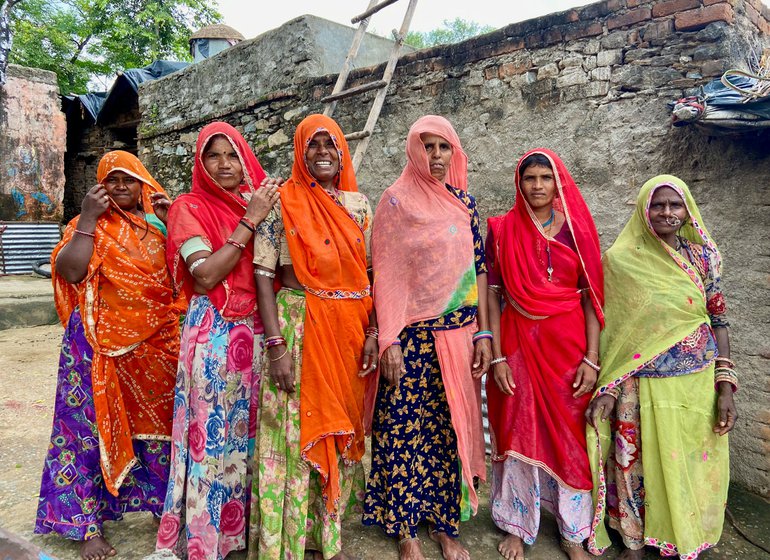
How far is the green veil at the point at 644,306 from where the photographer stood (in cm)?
225

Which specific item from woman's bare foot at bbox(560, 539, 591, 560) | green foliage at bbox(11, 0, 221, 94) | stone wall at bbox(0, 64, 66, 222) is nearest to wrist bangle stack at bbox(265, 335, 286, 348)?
woman's bare foot at bbox(560, 539, 591, 560)

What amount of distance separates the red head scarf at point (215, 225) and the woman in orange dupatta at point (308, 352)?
3.9 inches

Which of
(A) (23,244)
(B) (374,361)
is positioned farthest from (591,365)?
(A) (23,244)

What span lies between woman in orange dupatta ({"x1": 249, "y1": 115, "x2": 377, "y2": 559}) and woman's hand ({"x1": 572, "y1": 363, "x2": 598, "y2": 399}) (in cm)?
93

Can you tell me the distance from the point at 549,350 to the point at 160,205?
1.92 meters

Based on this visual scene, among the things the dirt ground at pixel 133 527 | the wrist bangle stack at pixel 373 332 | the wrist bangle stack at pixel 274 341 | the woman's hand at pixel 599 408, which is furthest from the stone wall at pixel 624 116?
the wrist bangle stack at pixel 274 341

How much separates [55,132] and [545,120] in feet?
36.6

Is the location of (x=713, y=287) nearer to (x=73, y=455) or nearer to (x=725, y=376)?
(x=725, y=376)

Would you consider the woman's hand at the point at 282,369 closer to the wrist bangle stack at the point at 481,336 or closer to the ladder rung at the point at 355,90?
the wrist bangle stack at the point at 481,336

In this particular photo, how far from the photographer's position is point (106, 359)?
2.28 m

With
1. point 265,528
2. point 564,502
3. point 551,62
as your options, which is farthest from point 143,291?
point 551,62

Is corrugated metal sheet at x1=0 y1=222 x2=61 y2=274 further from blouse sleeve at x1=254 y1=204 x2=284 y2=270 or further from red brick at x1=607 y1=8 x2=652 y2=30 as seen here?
red brick at x1=607 y1=8 x2=652 y2=30

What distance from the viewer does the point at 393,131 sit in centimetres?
445

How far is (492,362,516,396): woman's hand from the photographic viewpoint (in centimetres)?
236
